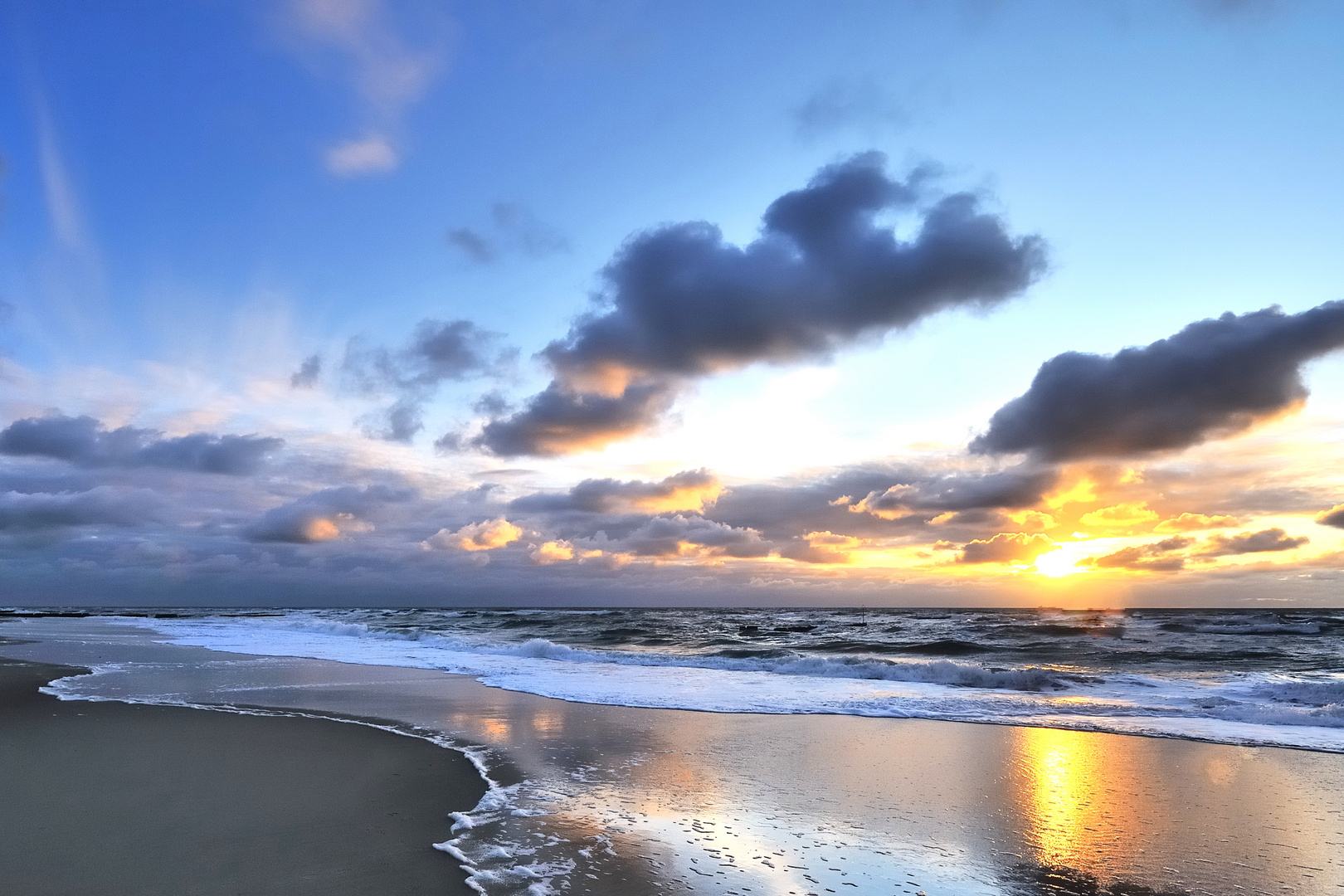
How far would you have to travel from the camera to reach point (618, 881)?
478cm

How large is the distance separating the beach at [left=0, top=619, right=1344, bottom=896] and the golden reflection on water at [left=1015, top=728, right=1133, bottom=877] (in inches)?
1.2

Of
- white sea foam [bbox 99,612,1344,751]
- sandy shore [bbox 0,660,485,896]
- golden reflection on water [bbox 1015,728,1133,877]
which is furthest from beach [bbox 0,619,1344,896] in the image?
white sea foam [bbox 99,612,1344,751]

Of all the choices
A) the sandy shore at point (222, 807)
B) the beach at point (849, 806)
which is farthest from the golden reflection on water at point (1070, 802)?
the sandy shore at point (222, 807)

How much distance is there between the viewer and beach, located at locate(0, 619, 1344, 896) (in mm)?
5055

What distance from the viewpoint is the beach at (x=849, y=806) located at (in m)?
5.05

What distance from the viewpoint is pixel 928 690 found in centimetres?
1580

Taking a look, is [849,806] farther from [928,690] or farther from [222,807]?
[928,690]

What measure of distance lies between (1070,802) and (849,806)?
2216 mm

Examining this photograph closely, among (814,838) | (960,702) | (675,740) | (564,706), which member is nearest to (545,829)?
(814,838)

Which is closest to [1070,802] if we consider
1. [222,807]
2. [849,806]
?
[849,806]

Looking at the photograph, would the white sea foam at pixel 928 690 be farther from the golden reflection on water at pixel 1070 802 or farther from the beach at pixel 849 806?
the golden reflection on water at pixel 1070 802

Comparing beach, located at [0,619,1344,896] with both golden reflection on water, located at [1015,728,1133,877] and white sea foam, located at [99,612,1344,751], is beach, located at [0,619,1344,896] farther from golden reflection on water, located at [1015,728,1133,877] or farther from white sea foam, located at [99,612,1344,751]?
white sea foam, located at [99,612,1344,751]

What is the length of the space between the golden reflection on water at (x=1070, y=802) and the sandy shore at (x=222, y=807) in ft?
14.8

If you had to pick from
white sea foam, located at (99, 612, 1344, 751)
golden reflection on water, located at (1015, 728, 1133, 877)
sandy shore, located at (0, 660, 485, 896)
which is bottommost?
white sea foam, located at (99, 612, 1344, 751)
